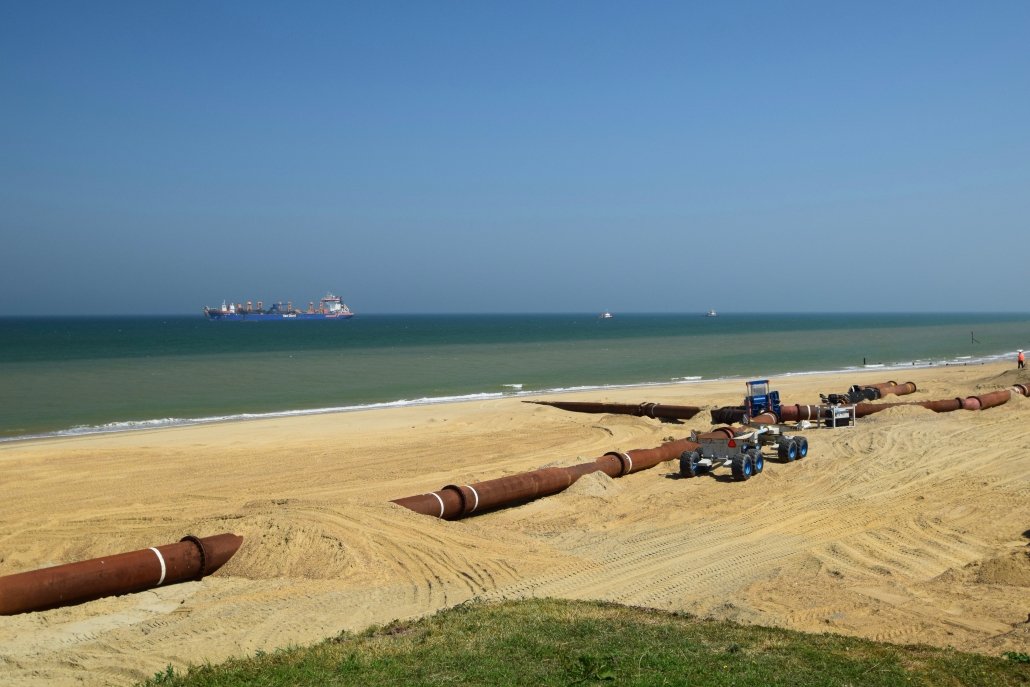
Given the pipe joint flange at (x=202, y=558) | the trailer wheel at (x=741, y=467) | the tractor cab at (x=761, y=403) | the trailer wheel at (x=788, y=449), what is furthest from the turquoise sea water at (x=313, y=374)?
the pipe joint flange at (x=202, y=558)

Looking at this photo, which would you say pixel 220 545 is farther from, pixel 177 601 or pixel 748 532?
pixel 748 532

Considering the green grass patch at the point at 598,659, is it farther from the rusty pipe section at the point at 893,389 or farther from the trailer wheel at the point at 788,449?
the rusty pipe section at the point at 893,389

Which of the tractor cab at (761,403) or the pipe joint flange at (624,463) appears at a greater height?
the tractor cab at (761,403)

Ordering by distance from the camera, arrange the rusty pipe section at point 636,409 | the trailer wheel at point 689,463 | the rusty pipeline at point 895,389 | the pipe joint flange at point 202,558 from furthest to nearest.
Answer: the rusty pipeline at point 895,389, the rusty pipe section at point 636,409, the trailer wheel at point 689,463, the pipe joint flange at point 202,558

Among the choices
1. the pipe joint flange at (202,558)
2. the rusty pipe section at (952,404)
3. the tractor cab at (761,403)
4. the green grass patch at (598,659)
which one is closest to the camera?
the green grass patch at (598,659)

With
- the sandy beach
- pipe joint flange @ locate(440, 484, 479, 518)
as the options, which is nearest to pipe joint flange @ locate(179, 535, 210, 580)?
the sandy beach

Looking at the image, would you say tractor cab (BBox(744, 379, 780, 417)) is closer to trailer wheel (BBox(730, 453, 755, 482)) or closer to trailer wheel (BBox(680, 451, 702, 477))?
trailer wheel (BBox(680, 451, 702, 477))
